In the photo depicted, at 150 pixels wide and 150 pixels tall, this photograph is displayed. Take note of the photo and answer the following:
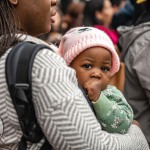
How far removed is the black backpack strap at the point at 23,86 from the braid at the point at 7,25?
0.09 meters

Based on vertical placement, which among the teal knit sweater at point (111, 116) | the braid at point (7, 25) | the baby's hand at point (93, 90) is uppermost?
the braid at point (7, 25)

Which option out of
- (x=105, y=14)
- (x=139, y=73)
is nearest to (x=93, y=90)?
(x=139, y=73)

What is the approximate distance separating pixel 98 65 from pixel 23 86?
81cm

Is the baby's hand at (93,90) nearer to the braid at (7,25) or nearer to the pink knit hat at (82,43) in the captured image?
the pink knit hat at (82,43)

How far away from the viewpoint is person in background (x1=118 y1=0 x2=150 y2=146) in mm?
3320

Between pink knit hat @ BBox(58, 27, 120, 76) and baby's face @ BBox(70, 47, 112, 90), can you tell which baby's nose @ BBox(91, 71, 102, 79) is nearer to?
baby's face @ BBox(70, 47, 112, 90)

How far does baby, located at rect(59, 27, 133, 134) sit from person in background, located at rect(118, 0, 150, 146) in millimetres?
582

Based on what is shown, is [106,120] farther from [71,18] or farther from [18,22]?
[71,18]

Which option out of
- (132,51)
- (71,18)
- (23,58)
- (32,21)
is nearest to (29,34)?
(32,21)

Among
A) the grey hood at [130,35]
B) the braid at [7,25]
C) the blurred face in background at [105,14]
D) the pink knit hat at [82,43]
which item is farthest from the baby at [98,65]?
the blurred face in background at [105,14]

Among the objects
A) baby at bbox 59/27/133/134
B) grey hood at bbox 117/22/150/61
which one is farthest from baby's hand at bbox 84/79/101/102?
grey hood at bbox 117/22/150/61

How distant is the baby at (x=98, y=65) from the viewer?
2.42m

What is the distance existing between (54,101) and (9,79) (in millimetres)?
202

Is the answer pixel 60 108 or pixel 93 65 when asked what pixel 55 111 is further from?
pixel 93 65
